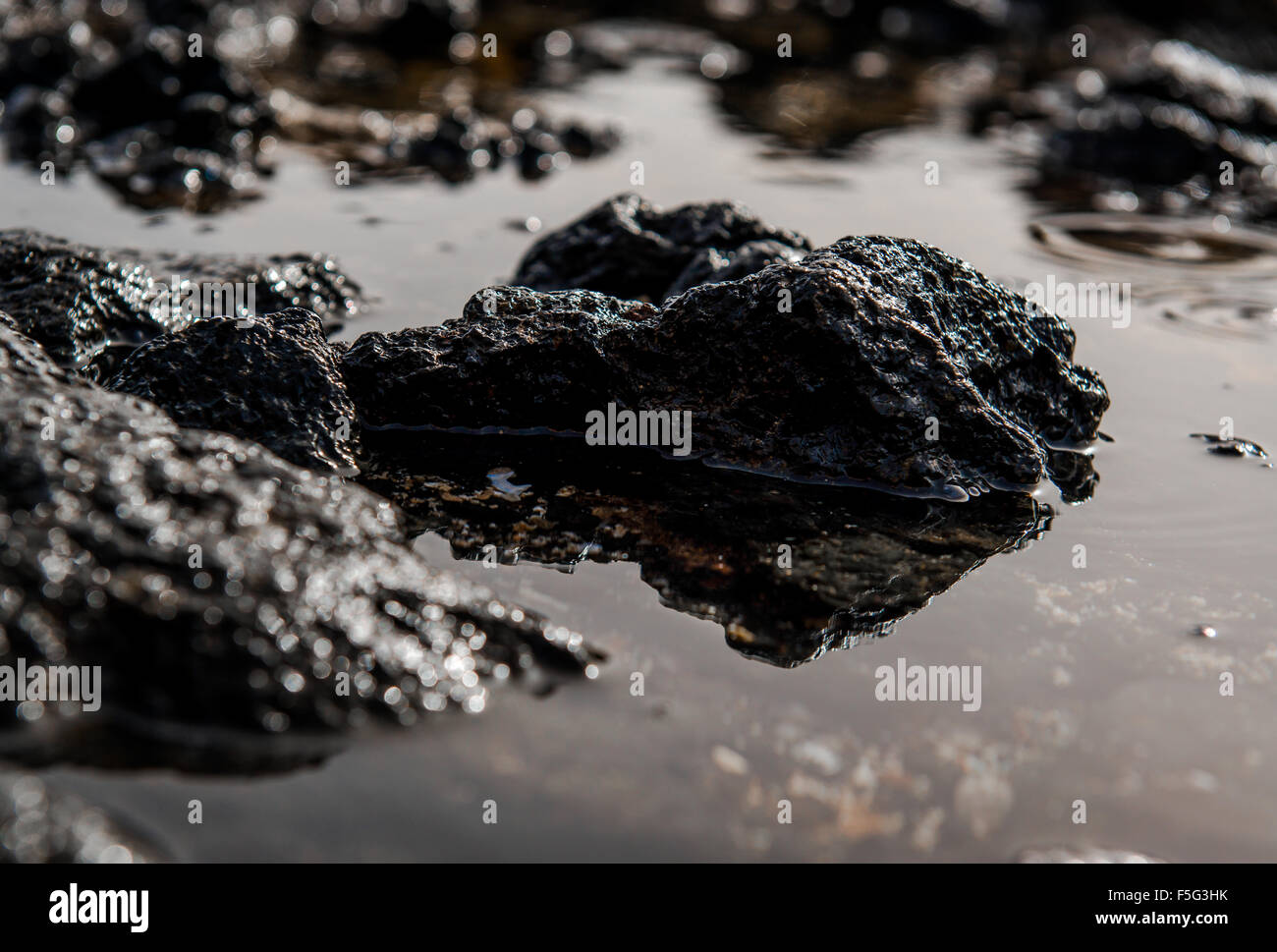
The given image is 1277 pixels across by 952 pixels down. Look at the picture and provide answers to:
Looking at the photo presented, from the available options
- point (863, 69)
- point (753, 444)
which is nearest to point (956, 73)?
point (863, 69)

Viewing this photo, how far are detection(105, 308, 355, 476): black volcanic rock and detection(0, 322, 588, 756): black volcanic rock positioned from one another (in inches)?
28.8

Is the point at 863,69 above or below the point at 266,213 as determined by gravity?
above

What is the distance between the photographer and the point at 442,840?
2758 mm

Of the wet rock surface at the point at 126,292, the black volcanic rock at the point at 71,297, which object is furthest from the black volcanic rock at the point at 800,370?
the black volcanic rock at the point at 71,297

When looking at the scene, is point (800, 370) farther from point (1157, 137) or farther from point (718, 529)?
point (1157, 137)

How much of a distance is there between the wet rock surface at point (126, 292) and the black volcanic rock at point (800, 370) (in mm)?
1258

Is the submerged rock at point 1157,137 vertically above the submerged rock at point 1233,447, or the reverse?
the submerged rock at point 1157,137

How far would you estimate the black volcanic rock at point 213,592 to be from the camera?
2.90 m

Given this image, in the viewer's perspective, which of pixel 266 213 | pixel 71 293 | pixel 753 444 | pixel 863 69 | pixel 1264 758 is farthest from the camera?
pixel 863 69

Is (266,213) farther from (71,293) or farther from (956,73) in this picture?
(956,73)

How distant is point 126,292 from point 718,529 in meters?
3.43

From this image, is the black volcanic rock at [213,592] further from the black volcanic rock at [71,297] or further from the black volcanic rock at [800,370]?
the black volcanic rock at [71,297]

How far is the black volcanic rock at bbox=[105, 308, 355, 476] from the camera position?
4.37 m

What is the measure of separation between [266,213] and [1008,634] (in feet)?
20.9
